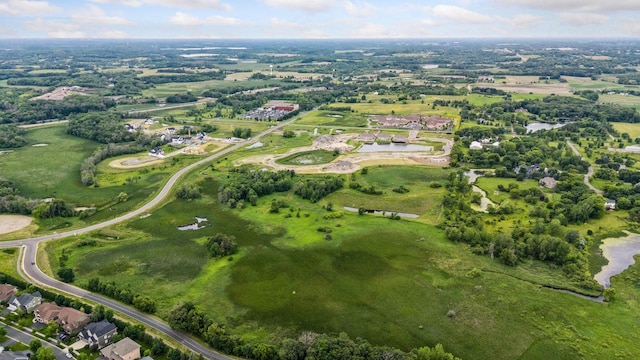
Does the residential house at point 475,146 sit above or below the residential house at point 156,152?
above

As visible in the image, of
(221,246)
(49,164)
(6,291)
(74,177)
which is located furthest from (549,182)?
A: (49,164)

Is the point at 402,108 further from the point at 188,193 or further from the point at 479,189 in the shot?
the point at 188,193

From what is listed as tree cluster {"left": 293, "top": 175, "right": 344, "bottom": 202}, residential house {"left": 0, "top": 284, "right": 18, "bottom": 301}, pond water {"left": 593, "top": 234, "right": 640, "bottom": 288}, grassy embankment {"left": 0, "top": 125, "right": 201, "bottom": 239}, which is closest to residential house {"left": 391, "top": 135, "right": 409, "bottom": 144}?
tree cluster {"left": 293, "top": 175, "right": 344, "bottom": 202}

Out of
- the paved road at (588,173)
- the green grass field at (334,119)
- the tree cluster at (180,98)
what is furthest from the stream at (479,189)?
the tree cluster at (180,98)

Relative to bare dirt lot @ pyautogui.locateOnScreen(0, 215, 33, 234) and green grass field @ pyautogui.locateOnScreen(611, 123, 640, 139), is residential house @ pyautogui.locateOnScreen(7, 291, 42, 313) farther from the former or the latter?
green grass field @ pyautogui.locateOnScreen(611, 123, 640, 139)

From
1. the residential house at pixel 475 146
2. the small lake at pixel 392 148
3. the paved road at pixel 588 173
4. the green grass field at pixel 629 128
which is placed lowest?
the small lake at pixel 392 148

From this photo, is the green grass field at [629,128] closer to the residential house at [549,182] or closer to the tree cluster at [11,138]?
the residential house at [549,182]
